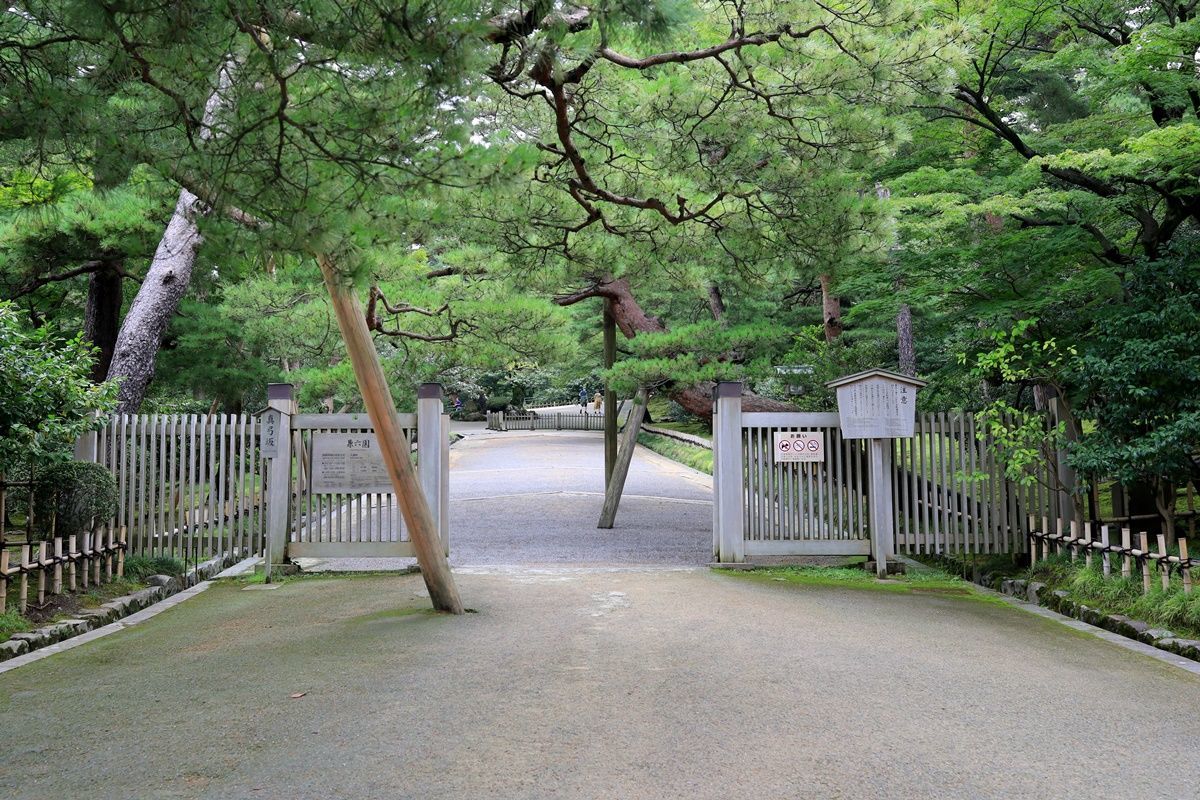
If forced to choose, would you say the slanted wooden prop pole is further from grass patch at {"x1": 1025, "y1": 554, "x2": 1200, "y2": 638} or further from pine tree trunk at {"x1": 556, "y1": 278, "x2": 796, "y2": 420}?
pine tree trunk at {"x1": 556, "y1": 278, "x2": 796, "y2": 420}

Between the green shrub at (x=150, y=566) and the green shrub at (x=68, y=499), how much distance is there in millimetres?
578

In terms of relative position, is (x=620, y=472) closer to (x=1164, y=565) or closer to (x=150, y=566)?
(x=150, y=566)

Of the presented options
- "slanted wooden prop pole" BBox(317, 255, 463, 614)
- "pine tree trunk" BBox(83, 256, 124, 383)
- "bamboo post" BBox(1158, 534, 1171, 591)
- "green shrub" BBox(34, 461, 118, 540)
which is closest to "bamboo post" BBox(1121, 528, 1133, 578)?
"bamboo post" BBox(1158, 534, 1171, 591)

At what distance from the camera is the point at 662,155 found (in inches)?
324

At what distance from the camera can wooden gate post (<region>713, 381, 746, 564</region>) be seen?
9562 millimetres

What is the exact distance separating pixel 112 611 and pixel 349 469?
2760 mm

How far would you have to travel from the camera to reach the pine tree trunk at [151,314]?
404 inches

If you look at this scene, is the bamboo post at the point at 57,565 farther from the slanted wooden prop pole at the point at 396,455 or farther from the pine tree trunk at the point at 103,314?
the pine tree trunk at the point at 103,314

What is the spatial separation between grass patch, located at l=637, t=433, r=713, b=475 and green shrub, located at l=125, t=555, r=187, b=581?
1280 centimetres

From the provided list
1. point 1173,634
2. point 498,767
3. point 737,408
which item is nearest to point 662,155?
point 737,408

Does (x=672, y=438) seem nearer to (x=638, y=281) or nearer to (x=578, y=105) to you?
(x=638, y=281)

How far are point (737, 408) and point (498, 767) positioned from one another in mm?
6466

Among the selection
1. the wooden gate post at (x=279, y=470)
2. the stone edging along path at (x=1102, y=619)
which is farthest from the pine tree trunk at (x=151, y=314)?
the stone edging along path at (x=1102, y=619)

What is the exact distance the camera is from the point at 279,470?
30.5ft
